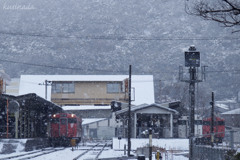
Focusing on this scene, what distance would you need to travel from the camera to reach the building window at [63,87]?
63.1m

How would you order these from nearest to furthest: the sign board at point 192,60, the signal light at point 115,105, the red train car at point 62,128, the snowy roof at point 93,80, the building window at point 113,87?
the sign board at point 192,60 < the red train car at point 62,128 < the signal light at point 115,105 < the snowy roof at point 93,80 < the building window at point 113,87

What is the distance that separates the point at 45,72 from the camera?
→ 152750 mm

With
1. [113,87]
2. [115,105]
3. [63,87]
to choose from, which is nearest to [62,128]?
[115,105]

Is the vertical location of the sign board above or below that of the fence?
above

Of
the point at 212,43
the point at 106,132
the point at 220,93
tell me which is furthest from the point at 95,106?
the point at 212,43

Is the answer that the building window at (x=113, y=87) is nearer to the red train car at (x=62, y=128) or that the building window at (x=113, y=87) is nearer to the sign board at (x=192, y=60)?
the red train car at (x=62, y=128)

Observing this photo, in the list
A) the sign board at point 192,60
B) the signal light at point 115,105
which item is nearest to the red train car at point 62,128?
the signal light at point 115,105

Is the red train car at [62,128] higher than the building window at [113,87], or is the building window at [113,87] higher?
the building window at [113,87]

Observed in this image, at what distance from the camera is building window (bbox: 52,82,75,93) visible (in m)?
63.1

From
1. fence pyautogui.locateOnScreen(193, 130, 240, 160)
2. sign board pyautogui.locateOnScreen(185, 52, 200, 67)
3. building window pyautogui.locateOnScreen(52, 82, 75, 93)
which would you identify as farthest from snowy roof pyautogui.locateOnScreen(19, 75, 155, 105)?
fence pyautogui.locateOnScreen(193, 130, 240, 160)

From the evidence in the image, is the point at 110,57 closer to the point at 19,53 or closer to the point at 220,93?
the point at 19,53

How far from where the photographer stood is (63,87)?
63719 mm

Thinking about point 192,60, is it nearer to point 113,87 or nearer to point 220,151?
point 220,151

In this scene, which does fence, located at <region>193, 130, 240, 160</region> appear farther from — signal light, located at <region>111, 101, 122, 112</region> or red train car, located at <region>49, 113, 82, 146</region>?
signal light, located at <region>111, 101, 122, 112</region>
